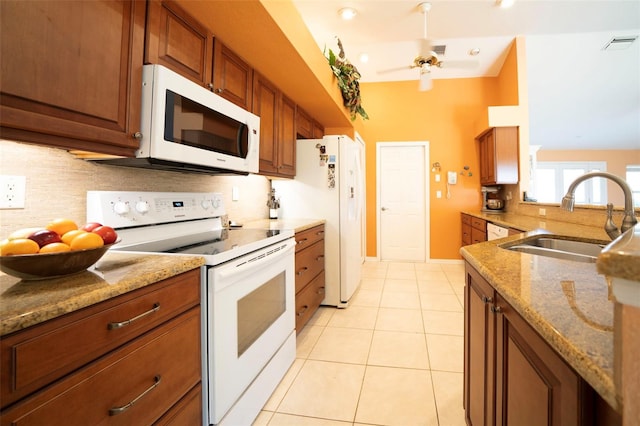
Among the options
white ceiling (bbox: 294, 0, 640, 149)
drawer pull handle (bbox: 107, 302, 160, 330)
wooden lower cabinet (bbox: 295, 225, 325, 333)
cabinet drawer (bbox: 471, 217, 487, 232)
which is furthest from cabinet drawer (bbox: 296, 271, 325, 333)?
white ceiling (bbox: 294, 0, 640, 149)

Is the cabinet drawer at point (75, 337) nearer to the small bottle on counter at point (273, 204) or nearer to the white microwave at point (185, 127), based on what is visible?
the white microwave at point (185, 127)

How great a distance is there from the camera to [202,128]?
1.49 metres

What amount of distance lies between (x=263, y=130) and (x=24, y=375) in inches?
76.4

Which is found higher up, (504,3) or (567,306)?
(504,3)

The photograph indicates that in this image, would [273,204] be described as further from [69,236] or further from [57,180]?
[69,236]

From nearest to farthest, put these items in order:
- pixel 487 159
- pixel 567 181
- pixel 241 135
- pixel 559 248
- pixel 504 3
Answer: pixel 559 248 → pixel 241 135 → pixel 504 3 → pixel 487 159 → pixel 567 181

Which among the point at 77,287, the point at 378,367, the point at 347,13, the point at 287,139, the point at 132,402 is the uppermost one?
the point at 347,13

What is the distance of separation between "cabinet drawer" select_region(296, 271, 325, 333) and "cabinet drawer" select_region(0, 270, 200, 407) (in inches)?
52.7

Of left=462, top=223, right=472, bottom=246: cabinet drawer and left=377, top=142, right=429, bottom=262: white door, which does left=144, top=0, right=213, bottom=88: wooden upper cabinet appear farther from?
left=462, top=223, right=472, bottom=246: cabinet drawer

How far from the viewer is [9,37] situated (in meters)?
0.79

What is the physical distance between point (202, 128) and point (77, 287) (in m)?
0.98

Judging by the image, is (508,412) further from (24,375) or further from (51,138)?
(51,138)

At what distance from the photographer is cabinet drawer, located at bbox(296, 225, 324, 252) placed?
222cm

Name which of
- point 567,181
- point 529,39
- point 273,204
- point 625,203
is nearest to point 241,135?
point 273,204
